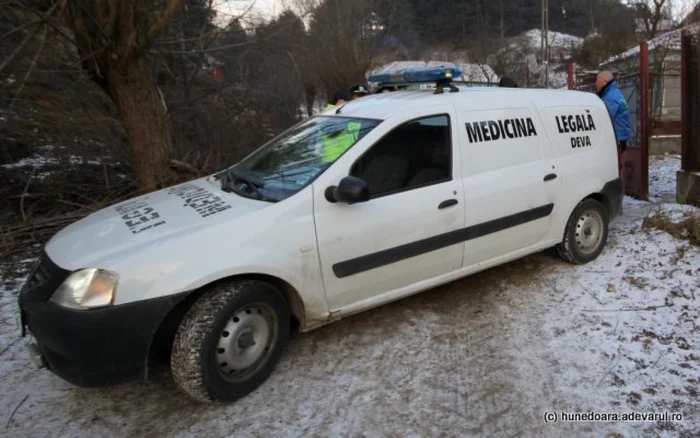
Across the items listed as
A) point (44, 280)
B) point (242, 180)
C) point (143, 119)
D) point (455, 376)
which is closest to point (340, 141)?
point (242, 180)

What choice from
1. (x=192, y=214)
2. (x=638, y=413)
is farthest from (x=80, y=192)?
(x=638, y=413)

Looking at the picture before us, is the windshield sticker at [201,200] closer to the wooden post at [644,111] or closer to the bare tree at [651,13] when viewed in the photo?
the wooden post at [644,111]

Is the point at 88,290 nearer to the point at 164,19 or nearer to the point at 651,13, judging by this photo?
the point at 164,19

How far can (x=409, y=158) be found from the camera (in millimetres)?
3543

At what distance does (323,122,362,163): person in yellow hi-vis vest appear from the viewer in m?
3.35

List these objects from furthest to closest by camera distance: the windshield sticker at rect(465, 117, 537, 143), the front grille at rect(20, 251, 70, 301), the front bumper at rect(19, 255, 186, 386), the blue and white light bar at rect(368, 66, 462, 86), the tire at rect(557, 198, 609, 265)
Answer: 1. the tire at rect(557, 198, 609, 265)
2. the blue and white light bar at rect(368, 66, 462, 86)
3. the windshield sticker at rect(465, 117, 537, 143)
4. the front grille at rect(20, 251, 70, 301)
5. the front bumper at rect(19, 255, 186, 386)

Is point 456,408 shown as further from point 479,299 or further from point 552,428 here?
point 479,299

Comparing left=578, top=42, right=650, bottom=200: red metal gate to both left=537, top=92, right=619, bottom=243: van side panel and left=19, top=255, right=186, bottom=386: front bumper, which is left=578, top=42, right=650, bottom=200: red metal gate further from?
left=19, top=255, right=186, bottom=386: front bumper

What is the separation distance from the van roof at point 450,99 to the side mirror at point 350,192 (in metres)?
0.69

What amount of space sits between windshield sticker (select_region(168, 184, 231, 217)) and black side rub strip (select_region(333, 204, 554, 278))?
80 centimetres

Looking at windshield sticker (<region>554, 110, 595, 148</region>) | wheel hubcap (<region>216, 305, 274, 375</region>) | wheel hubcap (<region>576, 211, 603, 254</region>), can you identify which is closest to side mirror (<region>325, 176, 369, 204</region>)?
wheel hubcap (<region>216, 305, 274, 375</region>)

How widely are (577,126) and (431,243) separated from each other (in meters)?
1.94

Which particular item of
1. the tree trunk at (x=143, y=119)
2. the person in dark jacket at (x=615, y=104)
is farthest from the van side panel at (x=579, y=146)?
the tree trunk at (x=143, y=119)

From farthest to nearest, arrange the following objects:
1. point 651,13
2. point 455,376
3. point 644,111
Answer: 1. point 651,13
2. point 644,111
3. point 455,376
